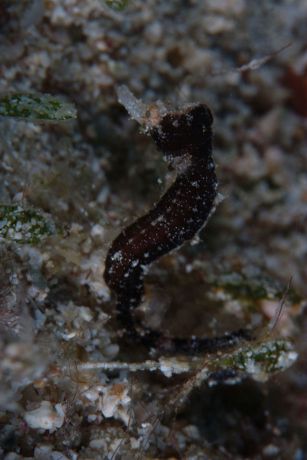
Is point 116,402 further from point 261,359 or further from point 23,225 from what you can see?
point 23,225

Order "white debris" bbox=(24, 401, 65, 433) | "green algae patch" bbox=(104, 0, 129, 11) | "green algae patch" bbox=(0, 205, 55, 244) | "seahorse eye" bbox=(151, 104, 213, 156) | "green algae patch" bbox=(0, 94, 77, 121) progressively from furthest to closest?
"green algae patch" bbox=(104, 0, 129, 11) → "green algae patch" bbox=(0, 94, 77, 121) → "green algae patch" bbox=(0, 205, 55, 244) → "seahorse eye" bbox=(151, 104, 213, 156) → "white debris" bbox=(24, 401, 65, 433)

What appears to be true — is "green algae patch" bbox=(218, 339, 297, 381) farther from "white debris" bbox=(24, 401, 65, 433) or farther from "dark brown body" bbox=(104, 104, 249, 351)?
"white debris" bbox=(24, 401, 65, 433)

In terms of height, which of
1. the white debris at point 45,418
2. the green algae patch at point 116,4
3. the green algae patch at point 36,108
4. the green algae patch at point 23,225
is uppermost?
the green algae patch at point 116,4

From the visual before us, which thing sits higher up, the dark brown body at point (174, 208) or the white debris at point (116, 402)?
the dark brown body at point (174, 208)

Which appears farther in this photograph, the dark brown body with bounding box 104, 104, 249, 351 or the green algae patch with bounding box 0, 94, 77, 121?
the green algae patch with bounding box 0, 94, 77, 121

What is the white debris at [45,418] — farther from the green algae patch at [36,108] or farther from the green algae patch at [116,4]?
the green algae patch at [116,4]

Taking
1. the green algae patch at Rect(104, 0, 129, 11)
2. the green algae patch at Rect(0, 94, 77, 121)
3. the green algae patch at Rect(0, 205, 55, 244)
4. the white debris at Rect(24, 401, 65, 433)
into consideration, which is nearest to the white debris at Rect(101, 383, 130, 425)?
the white debris at Rect(24, 401, 65, 433)

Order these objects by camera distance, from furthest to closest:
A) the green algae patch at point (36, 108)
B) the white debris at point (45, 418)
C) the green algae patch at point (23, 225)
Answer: the green algae patch at point (36, 108) < the green algae patch at point (23, 225) < the white debris at point (45, 418)

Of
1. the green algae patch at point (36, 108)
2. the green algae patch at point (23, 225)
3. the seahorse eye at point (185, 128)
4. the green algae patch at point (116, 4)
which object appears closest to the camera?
the seahorse eye at point (185, 128)

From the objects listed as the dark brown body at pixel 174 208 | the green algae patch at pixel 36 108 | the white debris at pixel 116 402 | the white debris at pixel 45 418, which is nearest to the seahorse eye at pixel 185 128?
the dark brown body at pixel 174 208
